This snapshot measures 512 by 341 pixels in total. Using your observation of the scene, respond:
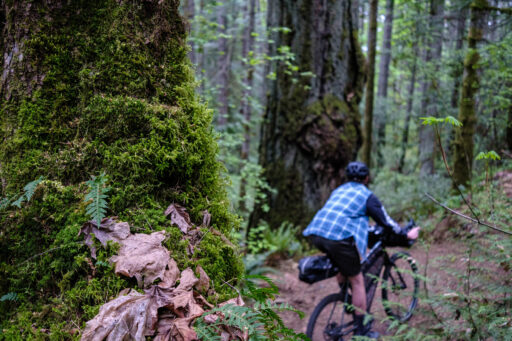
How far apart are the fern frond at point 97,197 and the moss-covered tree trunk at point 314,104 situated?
698cm

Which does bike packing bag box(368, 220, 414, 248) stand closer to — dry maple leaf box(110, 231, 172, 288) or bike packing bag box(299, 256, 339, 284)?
bike packing bag box(299, 256, 339, 284)

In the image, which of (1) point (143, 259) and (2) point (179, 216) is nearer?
(1) point (143, 259)

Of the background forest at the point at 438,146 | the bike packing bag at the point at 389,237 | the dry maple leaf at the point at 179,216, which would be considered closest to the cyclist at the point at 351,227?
the bike packing bag at the point at 389,237

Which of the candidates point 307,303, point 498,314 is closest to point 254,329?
point 498,314

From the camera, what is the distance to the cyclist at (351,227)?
4692 mm

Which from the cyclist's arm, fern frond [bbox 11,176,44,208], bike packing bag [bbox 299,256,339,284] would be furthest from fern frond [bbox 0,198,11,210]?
the cyclist's arm

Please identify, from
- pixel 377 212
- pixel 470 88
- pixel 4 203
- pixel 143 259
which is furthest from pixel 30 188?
pixel 470 88

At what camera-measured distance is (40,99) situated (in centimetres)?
168

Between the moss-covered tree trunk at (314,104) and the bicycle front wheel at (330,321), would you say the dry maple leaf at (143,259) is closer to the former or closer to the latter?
the bicycle front wheel at (330,321)

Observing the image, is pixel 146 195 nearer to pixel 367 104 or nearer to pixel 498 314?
pixel 498 314

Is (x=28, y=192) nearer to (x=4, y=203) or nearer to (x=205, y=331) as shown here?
(x=4, y=203)

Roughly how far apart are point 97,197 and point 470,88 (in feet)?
30.6

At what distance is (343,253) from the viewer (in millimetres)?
4703

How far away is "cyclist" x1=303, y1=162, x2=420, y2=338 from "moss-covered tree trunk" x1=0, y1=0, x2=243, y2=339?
3.22 metres
